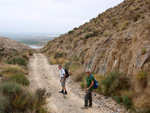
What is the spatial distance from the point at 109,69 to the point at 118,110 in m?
3.38

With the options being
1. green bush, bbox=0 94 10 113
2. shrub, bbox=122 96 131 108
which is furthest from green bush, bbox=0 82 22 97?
shrub, bbox=122 96 131 108

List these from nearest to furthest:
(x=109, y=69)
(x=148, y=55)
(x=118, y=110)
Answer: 1. (x=118, y=110)
2. (x=148, y=55)
3. (x=109, y=69)

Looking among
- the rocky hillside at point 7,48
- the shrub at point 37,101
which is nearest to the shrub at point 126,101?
the shrub at point 37,101

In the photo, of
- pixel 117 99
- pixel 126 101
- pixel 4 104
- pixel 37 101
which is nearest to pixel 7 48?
pixel 117 99

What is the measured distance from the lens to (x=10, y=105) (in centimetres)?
452

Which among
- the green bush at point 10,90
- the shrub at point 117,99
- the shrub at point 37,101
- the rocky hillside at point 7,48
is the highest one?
the rocky hillside at point 7,48

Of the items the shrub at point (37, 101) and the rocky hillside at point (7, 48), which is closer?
the shrub at point (37, 101)

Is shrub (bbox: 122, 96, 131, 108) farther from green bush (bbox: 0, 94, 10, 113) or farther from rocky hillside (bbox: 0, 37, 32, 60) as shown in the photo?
rocky hillside (bbox: 0, 37, 32, 60)

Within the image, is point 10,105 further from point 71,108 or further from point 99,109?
point 99,109

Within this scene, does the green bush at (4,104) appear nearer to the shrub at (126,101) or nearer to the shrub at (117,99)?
the shrub at (126,101)

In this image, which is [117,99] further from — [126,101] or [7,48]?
[7,48]

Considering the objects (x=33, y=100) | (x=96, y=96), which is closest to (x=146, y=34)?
(x=96, y=96)

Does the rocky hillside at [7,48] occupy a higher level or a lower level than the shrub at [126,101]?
higher

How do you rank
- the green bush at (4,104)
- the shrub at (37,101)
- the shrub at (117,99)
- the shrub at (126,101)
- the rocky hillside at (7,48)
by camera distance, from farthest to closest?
1. the rocky hillside at (7,48)
2. the shrub at (117,99)
3. the shrub at (126,101)
4. the shrub at (37,101)
5. the green bush at (4,104)
